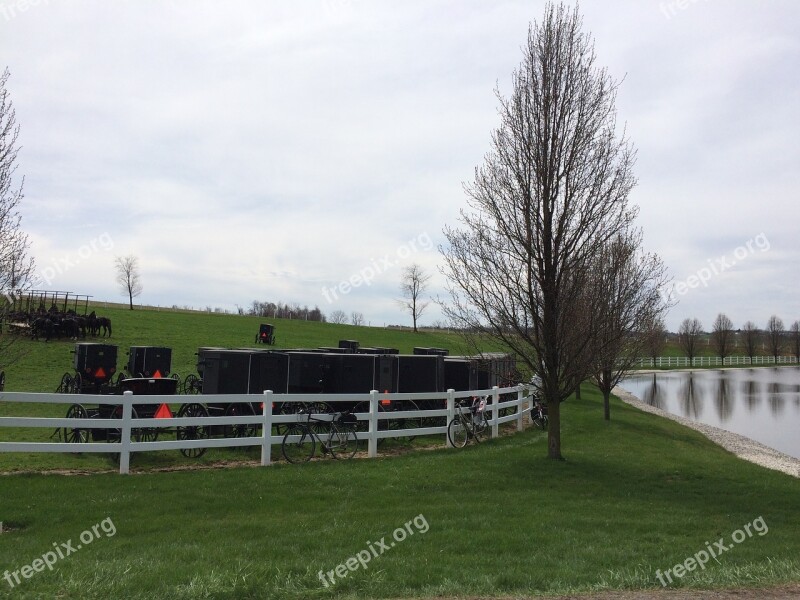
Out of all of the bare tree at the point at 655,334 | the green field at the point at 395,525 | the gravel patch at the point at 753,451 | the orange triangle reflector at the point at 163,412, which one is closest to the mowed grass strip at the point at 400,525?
the green field at the point at 395,525

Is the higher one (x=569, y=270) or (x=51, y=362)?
(x=569, y=270)

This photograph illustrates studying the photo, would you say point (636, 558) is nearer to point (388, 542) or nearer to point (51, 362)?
point (388, 542)

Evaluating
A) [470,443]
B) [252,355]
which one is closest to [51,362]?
[252,355]

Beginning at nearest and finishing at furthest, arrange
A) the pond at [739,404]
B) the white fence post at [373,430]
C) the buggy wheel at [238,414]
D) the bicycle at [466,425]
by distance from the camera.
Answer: the white fence post at [373,430]
the buggy wheel at [238,414]
the bicycle at [466,425]
the pond at [739,404]

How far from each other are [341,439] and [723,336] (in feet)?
364

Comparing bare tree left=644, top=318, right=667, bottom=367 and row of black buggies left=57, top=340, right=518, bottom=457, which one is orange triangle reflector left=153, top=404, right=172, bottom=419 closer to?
row of black buggies left=57, top=340, right=518, bottom=457

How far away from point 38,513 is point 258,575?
3980 mm

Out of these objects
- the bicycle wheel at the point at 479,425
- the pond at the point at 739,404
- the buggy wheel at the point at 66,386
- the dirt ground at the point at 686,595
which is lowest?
the pond at the point at 739,404

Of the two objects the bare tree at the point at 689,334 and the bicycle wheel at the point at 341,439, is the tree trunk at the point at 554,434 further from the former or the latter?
the bare tree at the point at 689,334

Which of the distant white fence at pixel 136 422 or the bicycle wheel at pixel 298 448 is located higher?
the distant white fence at pixel 136 422

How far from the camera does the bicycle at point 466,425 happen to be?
15.5m

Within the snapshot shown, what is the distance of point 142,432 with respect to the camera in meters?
13.2

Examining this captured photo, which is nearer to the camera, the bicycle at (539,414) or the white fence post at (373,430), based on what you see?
the white fence post at (373,430)

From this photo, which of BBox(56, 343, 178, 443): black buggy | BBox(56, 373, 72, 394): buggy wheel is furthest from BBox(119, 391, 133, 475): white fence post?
BBox(56, 373, 72, 394): buggy wheel
